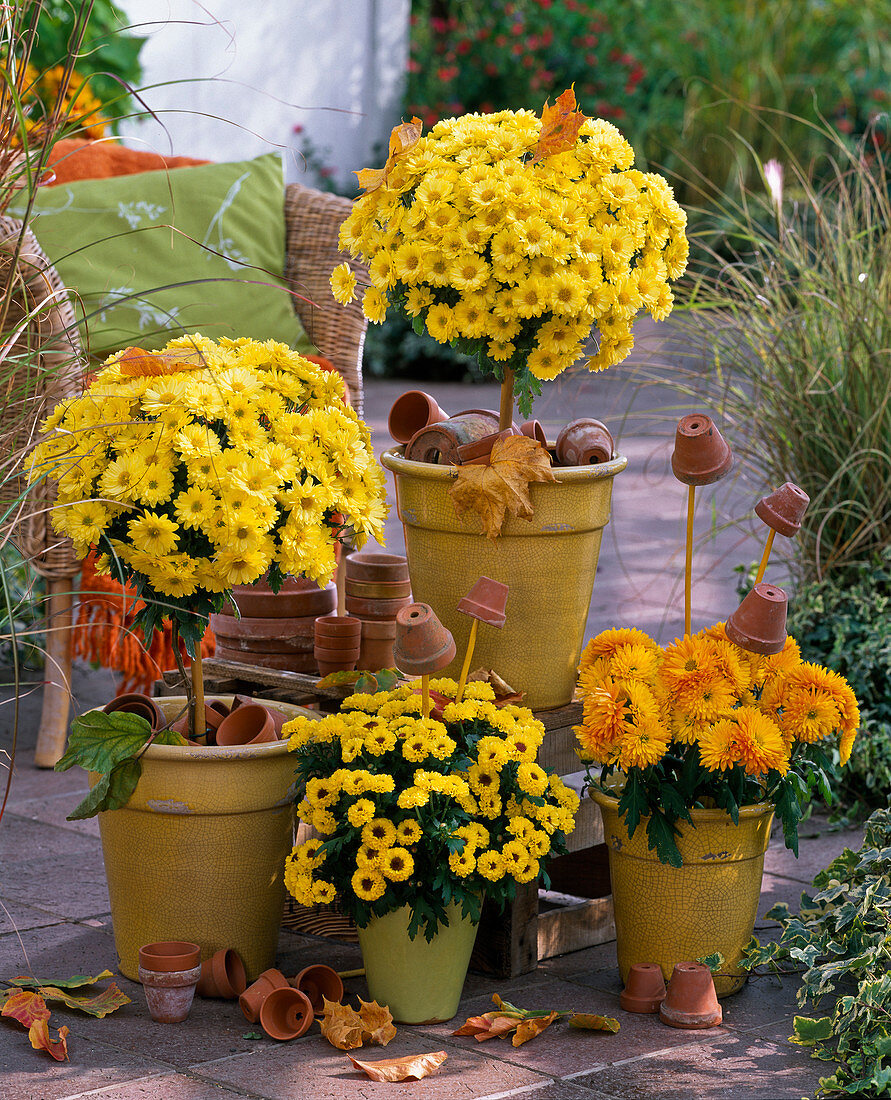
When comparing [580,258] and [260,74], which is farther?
[260,74]

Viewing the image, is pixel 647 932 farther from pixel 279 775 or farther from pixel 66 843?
pixel 66 843

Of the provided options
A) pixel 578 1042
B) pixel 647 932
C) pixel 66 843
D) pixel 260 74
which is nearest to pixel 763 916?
pixel 647 932

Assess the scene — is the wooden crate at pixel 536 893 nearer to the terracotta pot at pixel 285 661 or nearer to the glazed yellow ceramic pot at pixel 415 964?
the terracotta pot at pixel 285 661

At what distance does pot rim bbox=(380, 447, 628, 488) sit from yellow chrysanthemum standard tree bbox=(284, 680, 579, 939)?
355mm

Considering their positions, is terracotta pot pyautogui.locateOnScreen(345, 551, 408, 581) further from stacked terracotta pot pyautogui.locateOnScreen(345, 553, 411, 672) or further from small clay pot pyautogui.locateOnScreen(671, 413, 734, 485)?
small clay pot pyautogui.locateOnScreen(671, 413, 734, 485)

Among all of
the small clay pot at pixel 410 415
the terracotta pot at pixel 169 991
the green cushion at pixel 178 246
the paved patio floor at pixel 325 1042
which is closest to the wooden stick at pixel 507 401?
the small clay pot at pixel 410 415

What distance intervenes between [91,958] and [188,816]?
34cm

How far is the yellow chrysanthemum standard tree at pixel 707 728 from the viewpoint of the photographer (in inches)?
77.4

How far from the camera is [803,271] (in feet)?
9.90

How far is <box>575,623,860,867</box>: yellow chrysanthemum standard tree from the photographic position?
6.45 feet

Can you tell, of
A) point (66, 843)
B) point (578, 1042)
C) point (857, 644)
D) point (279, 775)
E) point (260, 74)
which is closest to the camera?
point (578, 1042)

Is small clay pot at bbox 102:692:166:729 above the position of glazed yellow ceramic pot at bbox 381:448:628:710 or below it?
below

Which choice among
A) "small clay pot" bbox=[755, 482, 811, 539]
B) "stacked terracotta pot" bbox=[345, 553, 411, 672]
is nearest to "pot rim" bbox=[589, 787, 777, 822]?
"small clay pot" bbox=[755, 482, 811, 539]

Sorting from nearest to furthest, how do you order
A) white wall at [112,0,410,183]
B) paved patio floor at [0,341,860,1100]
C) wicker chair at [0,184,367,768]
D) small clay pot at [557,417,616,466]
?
paved patio floor at [0,341,860,1100] → small clay pot at [557,417,616,466] → wicker chair at [0,184,367,768] → white wall at [112,0,410,183]
